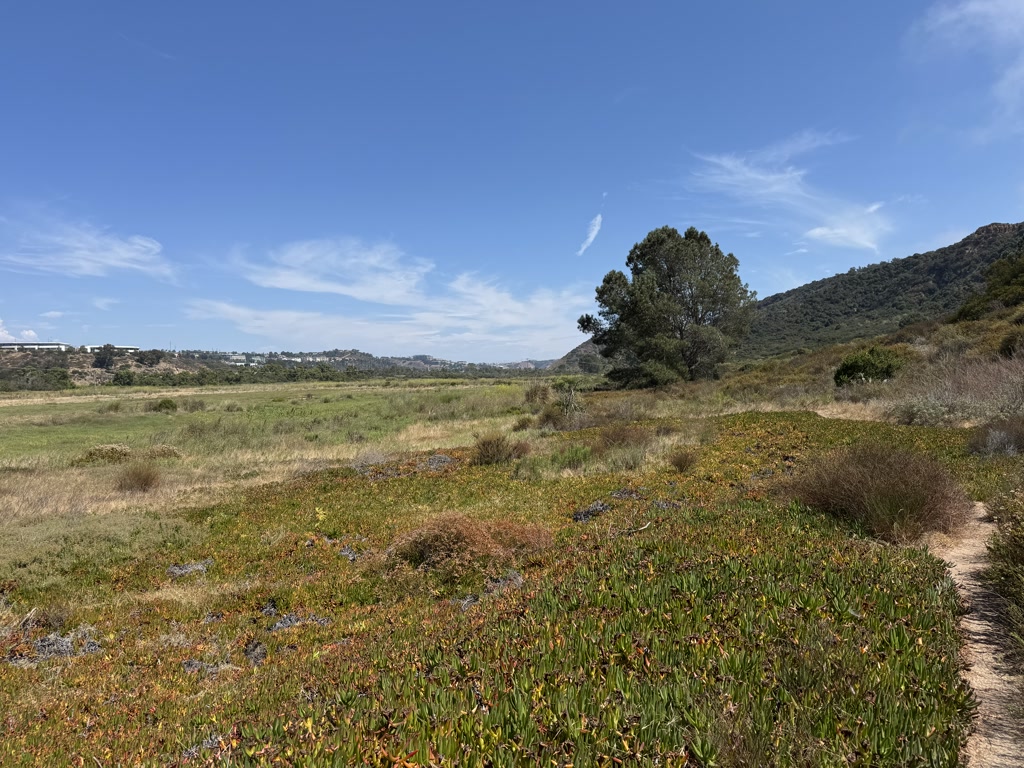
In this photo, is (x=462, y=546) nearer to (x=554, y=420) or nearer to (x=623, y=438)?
(x=623, y=438)

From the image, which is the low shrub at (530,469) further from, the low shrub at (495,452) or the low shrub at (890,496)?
the low shrub at (890,496)

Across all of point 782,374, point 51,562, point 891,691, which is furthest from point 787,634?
point 782,374

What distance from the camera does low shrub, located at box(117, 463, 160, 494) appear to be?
53.1ft

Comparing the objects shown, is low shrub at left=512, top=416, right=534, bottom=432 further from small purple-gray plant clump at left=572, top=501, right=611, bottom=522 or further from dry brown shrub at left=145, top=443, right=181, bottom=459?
small purple-gray plant clump at left=572, top=501, right=611, bottom=522

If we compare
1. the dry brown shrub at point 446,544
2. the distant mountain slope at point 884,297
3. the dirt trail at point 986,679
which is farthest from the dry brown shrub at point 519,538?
the distant mountain slope at point 884,297

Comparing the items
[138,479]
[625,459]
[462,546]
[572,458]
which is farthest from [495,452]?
[138,479]

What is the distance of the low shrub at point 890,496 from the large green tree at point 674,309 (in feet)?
113

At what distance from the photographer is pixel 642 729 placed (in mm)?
2658

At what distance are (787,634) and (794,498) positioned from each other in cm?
492

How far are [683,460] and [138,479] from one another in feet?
55.0

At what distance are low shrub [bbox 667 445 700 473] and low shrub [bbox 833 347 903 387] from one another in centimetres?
1775

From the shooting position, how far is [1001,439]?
1098 cm

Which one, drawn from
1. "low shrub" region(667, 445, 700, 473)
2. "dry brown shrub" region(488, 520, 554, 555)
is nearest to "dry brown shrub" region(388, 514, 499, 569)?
"dry brown shrub" region(488, 520, 554, 555)

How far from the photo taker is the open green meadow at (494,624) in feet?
9.00
